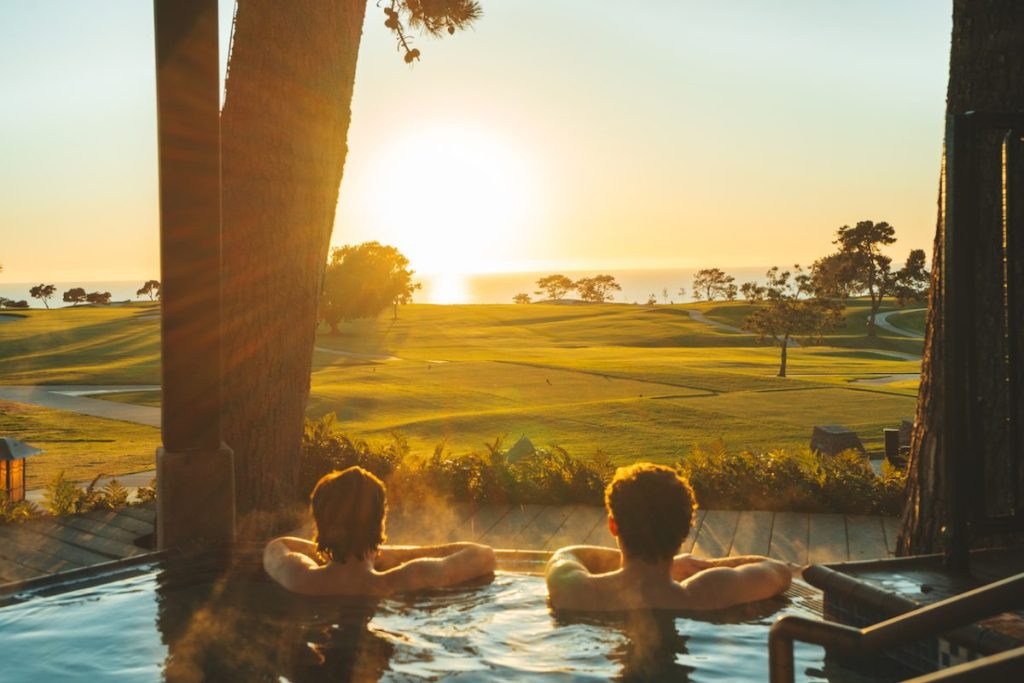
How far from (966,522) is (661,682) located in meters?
1.63

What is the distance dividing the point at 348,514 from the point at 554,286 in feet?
524

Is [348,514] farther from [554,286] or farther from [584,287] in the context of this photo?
[554,286]

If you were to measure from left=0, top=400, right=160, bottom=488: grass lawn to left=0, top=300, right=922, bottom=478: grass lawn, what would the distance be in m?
0.15

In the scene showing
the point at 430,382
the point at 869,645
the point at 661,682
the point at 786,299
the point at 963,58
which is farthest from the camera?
the point at 786,299

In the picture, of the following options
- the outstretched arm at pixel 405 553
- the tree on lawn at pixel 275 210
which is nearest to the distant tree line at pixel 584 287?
the tree on lawn at pixel 275 210

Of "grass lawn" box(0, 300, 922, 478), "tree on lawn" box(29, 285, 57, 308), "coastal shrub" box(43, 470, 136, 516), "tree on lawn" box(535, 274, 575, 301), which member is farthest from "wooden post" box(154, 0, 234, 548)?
"tree on lawn" box(535, 274, 575, 301)

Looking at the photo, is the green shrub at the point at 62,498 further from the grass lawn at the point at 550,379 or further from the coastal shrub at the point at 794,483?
the grass lawn at the point at 550,379

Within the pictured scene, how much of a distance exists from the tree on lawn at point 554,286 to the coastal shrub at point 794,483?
152 metres

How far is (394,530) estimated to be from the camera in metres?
8.45

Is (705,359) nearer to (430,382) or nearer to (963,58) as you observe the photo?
(430,382)

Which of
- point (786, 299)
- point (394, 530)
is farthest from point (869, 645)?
point (786, 299)

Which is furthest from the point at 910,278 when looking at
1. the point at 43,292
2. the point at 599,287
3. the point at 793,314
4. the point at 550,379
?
the point at 599,287

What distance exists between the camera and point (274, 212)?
8195 millimetres

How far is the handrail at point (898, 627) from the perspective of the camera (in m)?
1.93
